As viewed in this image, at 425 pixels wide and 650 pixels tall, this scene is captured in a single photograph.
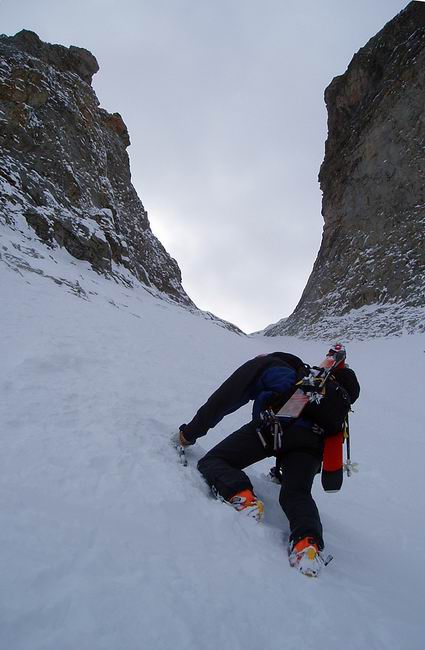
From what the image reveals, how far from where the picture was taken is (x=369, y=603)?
1.83 m

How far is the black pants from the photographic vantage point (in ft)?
7.42

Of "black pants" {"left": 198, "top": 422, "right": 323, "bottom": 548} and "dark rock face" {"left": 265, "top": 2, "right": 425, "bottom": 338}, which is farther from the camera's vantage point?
"dark rock face" {"left": 265, "top": 2, "right": 425, "bottom": 338}

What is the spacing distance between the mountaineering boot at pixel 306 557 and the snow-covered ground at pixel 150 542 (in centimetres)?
6

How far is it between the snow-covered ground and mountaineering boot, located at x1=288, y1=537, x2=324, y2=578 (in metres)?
0.06

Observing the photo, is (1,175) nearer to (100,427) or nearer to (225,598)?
(100,427)

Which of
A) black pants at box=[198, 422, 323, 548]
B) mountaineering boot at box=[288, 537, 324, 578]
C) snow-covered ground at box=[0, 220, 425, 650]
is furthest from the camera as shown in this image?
black pants at box=[198, 422, 323, 548]

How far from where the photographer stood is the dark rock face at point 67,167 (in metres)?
18.9

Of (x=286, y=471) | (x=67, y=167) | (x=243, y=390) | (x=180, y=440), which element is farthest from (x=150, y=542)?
(x=67, y=167)

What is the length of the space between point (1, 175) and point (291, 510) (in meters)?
20.5

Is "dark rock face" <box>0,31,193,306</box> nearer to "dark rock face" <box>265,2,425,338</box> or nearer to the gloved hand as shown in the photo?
"dark rock face" <box>265,2,425,338</box>

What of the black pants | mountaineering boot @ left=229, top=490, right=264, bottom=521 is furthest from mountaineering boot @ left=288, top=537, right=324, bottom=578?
mountaineering boot @ left=229, top=490, right=264, bottom=521

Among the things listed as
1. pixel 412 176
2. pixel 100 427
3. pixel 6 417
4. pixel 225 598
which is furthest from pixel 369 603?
pixel 412 176

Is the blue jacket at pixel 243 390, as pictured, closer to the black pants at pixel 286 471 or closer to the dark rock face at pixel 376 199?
the black pants at pixel 286 471

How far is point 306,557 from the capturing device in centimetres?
200
